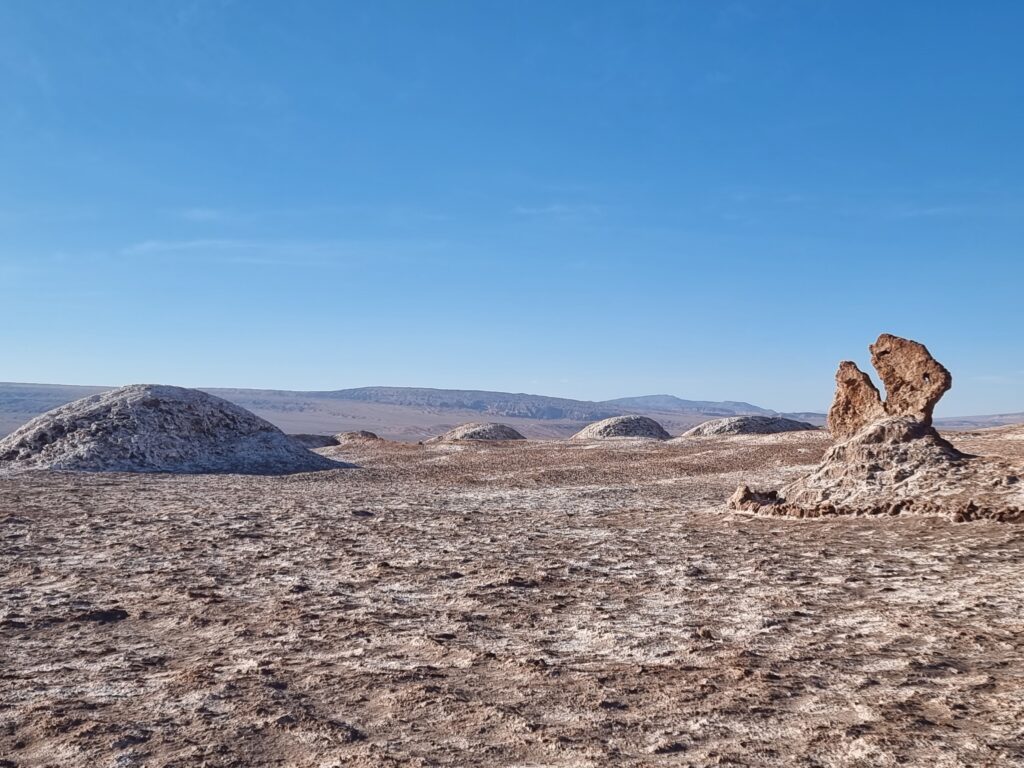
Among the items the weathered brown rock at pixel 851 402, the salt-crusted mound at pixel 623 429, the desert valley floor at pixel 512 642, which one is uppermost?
the weathered brown rock at pixel 851 402

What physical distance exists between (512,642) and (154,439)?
18495 millimetres

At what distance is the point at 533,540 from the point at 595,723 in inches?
192

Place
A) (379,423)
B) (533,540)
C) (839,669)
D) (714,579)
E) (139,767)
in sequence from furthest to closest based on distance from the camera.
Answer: (379,423), (533,540), (714,579), (839,669), (139,767)

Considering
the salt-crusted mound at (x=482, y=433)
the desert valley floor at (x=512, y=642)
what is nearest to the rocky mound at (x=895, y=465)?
the desert valley floor at (x=512, y=642)

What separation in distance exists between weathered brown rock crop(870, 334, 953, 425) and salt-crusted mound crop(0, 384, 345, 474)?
1382cm

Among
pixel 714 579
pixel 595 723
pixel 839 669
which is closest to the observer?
pixel 595 723

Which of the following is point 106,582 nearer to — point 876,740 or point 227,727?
point 227,727

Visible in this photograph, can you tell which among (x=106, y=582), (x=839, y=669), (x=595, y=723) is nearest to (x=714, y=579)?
(x=839, y=669)

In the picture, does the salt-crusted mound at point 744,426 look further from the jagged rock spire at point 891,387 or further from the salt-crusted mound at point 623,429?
the jagged rock spire at point 891,387

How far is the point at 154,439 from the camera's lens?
20484 millimetres

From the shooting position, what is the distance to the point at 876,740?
2934 mm

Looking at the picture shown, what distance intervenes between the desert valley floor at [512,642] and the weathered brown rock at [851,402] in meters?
3.04

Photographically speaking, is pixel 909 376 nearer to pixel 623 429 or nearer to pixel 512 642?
pixel 512 642

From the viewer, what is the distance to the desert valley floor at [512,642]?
10.0 feet
